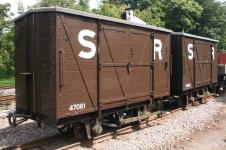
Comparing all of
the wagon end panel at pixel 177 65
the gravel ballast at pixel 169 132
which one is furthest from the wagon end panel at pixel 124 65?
the wagon end panel at pixel 177 65

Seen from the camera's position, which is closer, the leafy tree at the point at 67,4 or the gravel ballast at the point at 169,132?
the gravel ballast at the point at 169,132

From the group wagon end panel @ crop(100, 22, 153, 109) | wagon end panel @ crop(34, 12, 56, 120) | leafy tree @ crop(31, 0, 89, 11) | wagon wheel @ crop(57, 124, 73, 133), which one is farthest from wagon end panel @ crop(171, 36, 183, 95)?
leafy tree @ crop(31, 0, 89, 11)

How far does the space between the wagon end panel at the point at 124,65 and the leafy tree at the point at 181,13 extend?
113 feet

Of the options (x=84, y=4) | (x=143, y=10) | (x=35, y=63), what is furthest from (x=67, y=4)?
(x=35, y=63)

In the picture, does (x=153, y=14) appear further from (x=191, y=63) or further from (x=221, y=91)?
(x=191, y=63)

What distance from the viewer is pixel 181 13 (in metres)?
46.2

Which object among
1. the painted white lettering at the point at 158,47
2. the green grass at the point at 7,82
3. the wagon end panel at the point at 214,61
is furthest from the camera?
the green grass at the point at 7,82

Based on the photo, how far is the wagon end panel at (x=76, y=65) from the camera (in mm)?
8359

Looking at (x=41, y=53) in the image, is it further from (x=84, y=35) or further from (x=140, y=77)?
(x=140, y=77)

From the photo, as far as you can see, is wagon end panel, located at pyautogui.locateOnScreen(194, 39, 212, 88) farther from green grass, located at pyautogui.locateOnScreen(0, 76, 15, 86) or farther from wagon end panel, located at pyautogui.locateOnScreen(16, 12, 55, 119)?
green grass, located at pyautogui.locateOnScreen(0, 76, 15, 86)

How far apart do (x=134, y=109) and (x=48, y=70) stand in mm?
4434

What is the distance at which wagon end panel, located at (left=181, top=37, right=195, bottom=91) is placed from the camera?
15.4 metres

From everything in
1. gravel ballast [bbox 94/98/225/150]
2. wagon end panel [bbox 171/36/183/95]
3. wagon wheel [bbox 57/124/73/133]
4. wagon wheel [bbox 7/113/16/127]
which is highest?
wagon end panel [bbox 171/36/183/95]

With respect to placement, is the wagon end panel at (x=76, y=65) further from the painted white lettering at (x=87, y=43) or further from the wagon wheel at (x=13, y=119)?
the wagon wheel at (x=13, y=119)
